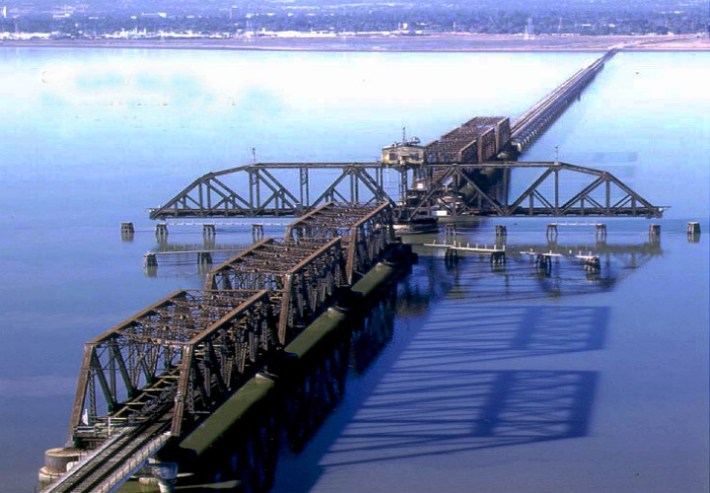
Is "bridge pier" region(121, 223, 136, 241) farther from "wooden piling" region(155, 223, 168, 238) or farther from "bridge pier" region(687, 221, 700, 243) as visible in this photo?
"bridge pier" region(687, 221, 700, 243)

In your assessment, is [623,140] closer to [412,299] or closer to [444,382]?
[412,299]

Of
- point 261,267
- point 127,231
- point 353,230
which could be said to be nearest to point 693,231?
point 353,230

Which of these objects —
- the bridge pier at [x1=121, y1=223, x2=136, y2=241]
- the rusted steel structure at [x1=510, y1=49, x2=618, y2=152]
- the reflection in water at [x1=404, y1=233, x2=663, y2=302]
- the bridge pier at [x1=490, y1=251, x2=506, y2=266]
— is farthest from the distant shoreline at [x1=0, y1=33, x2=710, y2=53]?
the bridge pier at [x1=490, y1=251, x2=506, y2=266]

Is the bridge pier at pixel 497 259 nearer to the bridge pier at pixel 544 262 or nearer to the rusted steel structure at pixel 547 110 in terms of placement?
the bridge pier at pixel 544 262

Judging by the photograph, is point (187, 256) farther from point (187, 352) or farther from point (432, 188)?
point (187, 352)

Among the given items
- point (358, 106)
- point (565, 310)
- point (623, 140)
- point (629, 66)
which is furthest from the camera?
point (629, 66)

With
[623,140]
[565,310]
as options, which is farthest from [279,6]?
[565,310]
